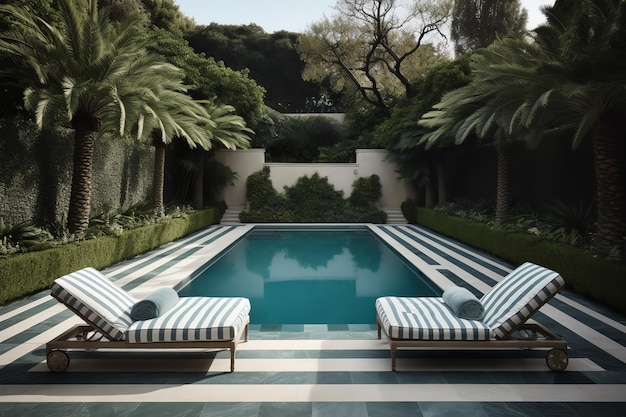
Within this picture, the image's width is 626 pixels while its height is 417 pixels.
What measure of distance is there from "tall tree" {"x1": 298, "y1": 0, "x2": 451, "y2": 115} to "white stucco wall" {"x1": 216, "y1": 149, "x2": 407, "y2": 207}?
479cm

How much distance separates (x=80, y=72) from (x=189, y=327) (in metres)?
7.05

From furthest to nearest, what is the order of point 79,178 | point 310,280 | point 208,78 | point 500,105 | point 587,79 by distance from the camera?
point 208,78
point 500,105
point 310,280
point 79,178
point 587,79

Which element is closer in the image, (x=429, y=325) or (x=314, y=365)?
(x=429, y=325)

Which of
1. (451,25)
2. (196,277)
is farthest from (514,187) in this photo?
(451,25)

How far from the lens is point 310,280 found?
9.94 metres

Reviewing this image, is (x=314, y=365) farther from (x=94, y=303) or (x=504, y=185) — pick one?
(x=504, y=185)

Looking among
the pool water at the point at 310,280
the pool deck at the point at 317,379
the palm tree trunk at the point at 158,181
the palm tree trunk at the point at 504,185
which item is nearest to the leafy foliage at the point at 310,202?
the pool water at the point at 310,280

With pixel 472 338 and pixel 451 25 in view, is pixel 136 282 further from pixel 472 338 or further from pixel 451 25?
pixel 451 25

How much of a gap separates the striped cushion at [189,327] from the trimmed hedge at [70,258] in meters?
3.75

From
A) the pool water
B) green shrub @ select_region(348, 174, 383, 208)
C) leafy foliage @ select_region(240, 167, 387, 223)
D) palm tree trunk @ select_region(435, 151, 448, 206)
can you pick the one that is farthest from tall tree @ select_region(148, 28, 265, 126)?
palm tree trunk @ select_region(435, 151, 448, 206)

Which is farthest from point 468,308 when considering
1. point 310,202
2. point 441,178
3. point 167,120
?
point 310,202

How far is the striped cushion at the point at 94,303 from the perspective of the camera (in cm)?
423

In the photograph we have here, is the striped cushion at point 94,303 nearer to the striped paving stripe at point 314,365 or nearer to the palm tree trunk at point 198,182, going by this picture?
the striped paving stripe at point 314,365

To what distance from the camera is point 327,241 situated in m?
16.3
